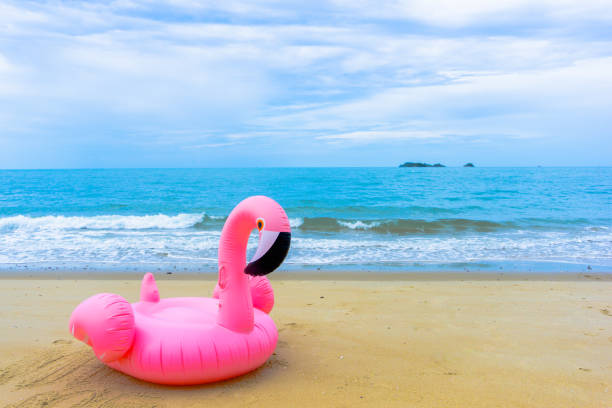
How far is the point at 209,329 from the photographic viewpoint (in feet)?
11.5

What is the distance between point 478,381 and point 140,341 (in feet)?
9.06

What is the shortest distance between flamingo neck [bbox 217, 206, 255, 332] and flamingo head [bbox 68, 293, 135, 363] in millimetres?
710

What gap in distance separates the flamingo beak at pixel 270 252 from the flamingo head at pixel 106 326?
108cm

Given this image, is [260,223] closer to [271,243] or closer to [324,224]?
[271,243]

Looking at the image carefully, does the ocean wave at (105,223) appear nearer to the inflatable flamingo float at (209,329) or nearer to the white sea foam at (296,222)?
the white sea foam at (296,222)

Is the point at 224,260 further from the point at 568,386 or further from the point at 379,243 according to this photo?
the point at 379,243

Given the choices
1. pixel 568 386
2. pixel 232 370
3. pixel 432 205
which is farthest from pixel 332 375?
pixel 432 205

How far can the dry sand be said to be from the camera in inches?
133

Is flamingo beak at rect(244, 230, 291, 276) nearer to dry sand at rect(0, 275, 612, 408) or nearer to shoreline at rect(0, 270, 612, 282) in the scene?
dry sand at rect(0, 275, 612, 408)

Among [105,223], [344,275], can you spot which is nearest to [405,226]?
[344,275]

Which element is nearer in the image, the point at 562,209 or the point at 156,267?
the point at 156,267

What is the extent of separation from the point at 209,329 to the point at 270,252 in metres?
0.94

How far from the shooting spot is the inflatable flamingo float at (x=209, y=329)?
320 centimetres

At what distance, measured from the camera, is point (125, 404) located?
323 centimetres
